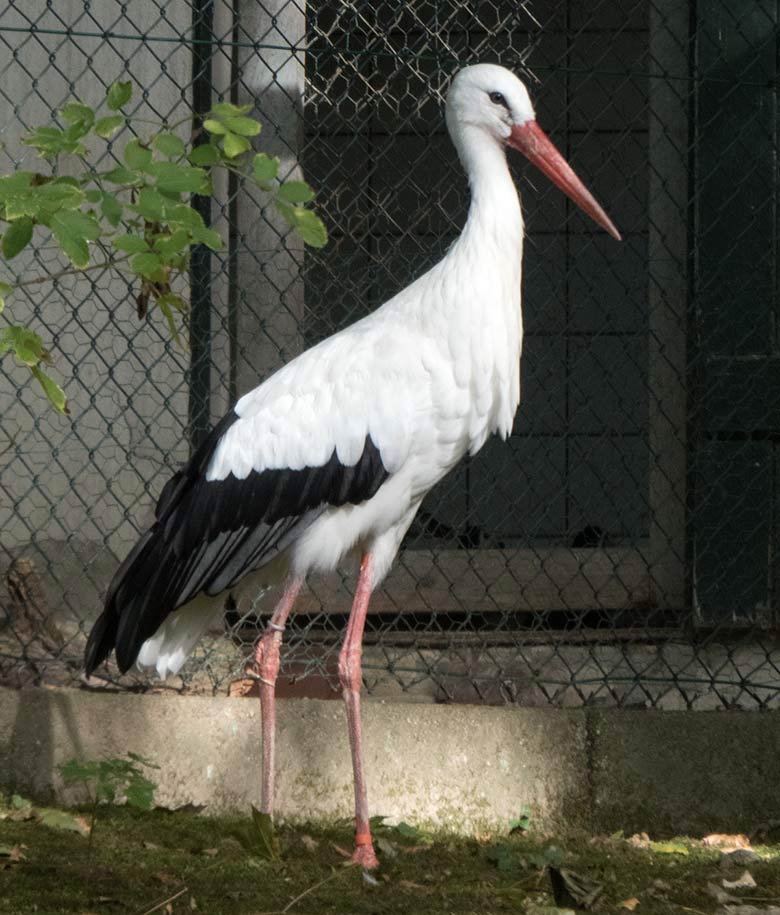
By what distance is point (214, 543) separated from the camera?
4.07 metres

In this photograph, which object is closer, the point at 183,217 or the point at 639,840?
the point at 183,217

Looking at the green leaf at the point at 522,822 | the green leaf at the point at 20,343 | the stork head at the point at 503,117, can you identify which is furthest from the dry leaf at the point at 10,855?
the stork head at the point at 503,117

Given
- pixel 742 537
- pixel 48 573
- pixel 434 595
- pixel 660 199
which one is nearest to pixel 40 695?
pixel 48 573

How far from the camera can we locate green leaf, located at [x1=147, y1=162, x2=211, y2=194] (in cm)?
258

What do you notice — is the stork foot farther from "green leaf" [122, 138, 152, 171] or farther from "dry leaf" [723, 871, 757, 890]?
"green leaf" [122, 138, 152, 171]

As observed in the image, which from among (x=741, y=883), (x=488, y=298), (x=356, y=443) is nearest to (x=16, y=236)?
(x=356, y=443)

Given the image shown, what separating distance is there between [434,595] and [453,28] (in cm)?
199

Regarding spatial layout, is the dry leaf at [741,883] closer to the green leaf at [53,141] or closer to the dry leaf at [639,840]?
the dry leaf at [639,840]

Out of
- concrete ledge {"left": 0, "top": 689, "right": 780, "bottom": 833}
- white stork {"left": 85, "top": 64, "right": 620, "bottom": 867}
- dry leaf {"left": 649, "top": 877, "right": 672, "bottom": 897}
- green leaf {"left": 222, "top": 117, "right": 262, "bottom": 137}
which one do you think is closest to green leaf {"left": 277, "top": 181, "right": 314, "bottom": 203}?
green leaf {"left": 222, "top": 117, "right": 262, "bottom": 137}

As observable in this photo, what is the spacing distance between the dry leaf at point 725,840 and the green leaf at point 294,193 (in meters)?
2.34

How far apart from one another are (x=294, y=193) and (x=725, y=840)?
2.41 meters

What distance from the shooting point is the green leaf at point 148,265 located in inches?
104

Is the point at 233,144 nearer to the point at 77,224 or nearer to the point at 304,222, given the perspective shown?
the point at 304,222

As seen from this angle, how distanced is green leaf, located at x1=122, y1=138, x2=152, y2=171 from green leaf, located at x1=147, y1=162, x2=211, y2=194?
2 centimetres
